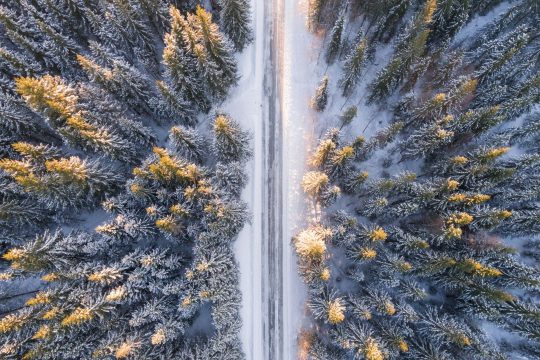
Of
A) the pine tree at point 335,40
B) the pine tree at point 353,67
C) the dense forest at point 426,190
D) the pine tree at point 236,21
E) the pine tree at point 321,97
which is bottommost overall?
the dense forest at point 426,190

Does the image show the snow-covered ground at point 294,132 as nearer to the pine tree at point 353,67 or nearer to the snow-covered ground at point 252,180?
the snow-covered ground at point 252,180

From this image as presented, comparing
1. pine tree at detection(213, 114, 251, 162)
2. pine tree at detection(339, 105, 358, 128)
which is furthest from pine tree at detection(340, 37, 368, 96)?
pine tree at detection(213, 114, 251, 162)

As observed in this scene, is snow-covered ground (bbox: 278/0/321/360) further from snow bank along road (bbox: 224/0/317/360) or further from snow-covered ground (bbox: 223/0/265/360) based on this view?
snow-covered ground (bbox: 223/0/265/360)

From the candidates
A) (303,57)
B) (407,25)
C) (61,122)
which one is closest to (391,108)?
(407,25)

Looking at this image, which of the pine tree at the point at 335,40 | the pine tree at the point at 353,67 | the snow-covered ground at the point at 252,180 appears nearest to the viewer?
the pine tree at the point at 353,67

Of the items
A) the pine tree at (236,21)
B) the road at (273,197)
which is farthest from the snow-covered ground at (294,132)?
the pine tree at (236,21)

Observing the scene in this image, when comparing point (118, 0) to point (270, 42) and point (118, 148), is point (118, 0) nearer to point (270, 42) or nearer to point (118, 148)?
point (118, 148)
